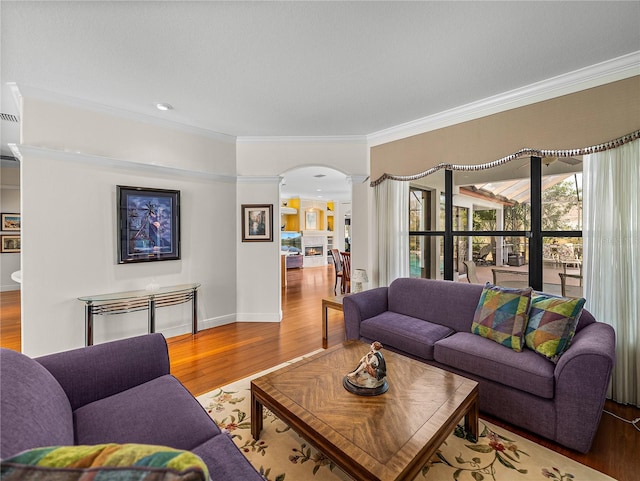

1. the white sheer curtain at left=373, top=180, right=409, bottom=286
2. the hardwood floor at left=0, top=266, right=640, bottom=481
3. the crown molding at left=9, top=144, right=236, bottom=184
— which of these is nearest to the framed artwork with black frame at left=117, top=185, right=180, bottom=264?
the crown molding at left=9, top=144, right=236, bottom=184

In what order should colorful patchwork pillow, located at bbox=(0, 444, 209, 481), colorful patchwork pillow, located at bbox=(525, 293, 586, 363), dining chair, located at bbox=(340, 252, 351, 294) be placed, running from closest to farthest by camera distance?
colorful patchwork pillow, located at bbox=(0, 444, 209, 481) < colorful patchwork pillow, located at bbox=(525, 293, 586, 363) < dining chair, located at bbox=(340, 252, 351, 294)

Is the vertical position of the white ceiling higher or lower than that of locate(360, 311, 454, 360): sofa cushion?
higher

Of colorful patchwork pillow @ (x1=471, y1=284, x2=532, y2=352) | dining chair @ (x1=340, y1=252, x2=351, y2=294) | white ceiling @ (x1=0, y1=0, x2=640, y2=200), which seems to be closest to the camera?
white ceiling @ (x1=0, y1=0, x2=640, y2=200)

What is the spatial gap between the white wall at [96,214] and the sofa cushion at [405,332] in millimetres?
2357

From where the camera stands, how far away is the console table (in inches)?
121

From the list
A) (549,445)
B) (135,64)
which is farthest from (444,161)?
(135,64)

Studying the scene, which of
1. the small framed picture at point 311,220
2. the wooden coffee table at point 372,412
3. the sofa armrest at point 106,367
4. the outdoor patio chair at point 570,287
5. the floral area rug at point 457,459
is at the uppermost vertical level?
the small framed picture at point 311,220

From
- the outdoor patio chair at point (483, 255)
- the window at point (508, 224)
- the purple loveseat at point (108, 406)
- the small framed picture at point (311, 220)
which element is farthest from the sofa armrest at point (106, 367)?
the small framed picture at point (311, 220)

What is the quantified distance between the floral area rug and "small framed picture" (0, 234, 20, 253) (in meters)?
7.37

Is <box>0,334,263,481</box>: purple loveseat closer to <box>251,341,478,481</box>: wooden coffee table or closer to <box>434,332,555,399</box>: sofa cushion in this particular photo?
<box>251,341,478,481</box>: wooden coffee table

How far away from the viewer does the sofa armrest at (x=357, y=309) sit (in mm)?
3078

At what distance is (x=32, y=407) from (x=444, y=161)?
12.7 feet

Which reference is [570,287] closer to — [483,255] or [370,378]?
[483,255]

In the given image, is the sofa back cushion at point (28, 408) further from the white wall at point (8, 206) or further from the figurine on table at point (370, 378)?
the white wall at point (8, 206)
